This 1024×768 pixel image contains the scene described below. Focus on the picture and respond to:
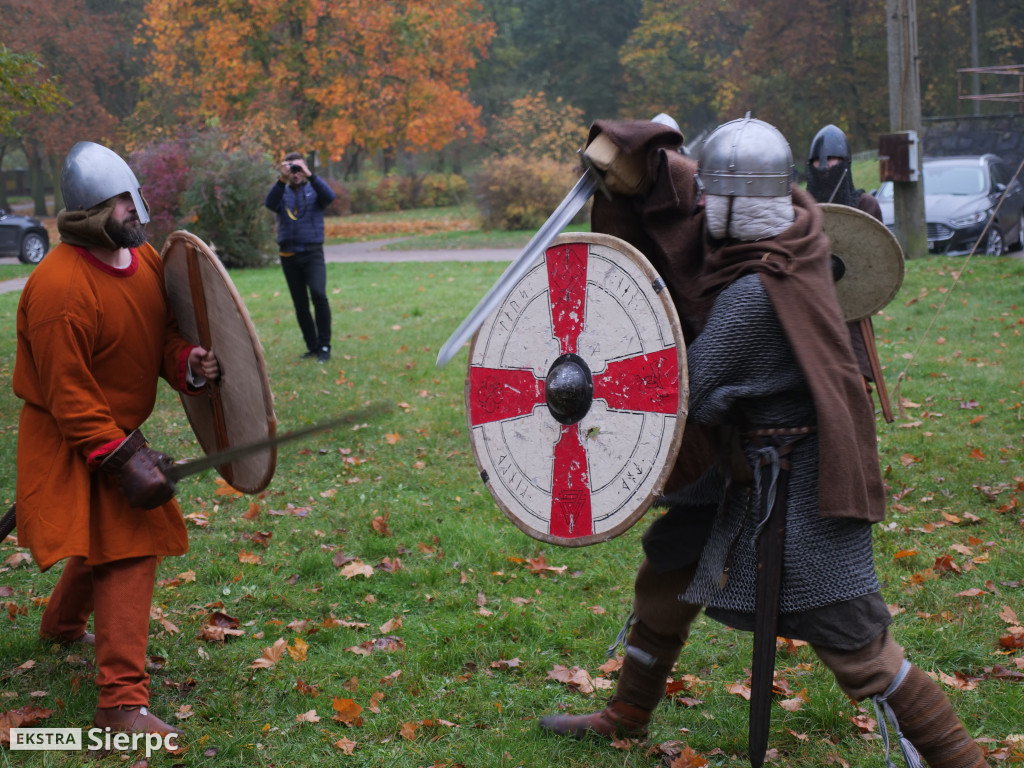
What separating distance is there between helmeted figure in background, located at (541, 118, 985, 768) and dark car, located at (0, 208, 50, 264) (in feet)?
64.9

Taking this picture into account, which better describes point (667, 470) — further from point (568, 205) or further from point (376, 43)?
point (376, 43)

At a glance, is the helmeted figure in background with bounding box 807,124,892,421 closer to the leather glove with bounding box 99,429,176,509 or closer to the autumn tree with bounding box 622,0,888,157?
the leather glove with bounding box 99,429,176,509

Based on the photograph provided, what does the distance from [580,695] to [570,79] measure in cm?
4384

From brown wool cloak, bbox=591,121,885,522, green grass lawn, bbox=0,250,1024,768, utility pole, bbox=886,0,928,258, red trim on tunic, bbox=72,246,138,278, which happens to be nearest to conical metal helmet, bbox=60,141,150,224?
red trim on tunic, bbox=72,246,138,278

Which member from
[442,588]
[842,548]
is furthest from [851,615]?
[442,588]

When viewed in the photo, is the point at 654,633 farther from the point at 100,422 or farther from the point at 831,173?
the point at 831,173

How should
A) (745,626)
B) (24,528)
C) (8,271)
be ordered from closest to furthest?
(745,626)
(24,528)
(8,271)

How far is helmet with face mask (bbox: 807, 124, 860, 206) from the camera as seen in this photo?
17.3 feet

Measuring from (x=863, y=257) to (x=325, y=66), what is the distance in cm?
2214

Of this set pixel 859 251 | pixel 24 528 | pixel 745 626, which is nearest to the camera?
pixel 745 626

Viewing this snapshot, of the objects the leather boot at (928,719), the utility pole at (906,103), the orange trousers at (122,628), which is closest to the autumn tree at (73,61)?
the utility pole at (906,103)

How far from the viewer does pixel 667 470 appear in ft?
8.16

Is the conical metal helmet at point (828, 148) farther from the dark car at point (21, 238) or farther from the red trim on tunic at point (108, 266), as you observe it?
the dark car at point (21, 238)

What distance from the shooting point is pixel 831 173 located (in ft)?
17.7
